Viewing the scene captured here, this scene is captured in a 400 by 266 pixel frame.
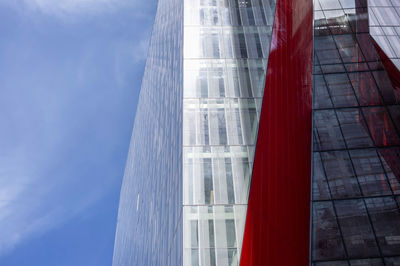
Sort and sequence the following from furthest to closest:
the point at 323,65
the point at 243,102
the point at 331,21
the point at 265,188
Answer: the point at 331,21
the point at 323,65
the point at 243,102
the point at 265,188

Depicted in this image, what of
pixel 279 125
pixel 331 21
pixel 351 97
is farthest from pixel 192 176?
pixel 331 21

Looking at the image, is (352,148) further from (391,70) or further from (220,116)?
(220,116)

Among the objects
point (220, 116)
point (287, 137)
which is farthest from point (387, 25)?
point (220, 116)

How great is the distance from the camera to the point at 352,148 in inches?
618

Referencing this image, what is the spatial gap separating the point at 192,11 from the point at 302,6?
5968 mm

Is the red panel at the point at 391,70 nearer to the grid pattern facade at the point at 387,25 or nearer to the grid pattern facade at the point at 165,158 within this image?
the grid pattern facade at the point at 387,25

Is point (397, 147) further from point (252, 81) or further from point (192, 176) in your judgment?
point (192, 176)

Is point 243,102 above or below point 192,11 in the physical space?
below

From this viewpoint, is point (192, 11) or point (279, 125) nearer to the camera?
point (279, 125)

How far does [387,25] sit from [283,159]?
38.0 feet

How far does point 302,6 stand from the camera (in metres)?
18.9

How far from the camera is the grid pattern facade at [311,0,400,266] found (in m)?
13.4

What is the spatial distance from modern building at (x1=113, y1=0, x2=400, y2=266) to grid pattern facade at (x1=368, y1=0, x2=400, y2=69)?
81 millimetres

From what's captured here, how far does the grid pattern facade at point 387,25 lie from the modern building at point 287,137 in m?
0.08
